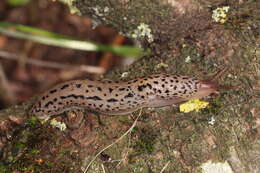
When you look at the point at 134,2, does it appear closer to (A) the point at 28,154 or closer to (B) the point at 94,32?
(A) the point at 28,154

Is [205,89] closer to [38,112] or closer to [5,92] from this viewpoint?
[38,112]

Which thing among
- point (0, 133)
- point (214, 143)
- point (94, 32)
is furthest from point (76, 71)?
point (214, 143)

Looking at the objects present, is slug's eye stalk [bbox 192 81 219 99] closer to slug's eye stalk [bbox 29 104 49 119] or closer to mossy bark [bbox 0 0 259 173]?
mossy bark [bbox 0 0 259 173]

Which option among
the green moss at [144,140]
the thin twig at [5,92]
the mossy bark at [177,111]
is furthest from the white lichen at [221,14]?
the thin twig at [5,92]

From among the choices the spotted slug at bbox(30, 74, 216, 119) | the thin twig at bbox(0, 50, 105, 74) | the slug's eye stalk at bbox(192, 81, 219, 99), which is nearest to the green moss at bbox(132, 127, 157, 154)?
the spotted slug at bbox(30, 74, 216, 119)

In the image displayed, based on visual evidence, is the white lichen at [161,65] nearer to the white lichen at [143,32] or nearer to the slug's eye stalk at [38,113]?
the white lichen at [143,32]

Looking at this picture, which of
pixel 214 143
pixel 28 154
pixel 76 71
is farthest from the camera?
pixel 76 71

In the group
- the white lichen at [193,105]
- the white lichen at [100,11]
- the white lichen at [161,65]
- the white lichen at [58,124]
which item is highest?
the white lichen at [100,11]
